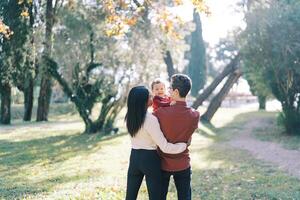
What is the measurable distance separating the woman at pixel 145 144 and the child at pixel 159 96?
182 mm

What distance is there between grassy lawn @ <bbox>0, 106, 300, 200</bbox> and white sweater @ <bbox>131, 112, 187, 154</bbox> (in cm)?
315

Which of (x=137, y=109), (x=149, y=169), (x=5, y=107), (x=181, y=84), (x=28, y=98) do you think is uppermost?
(x=181, y=84)

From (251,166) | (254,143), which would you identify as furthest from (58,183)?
(254,143)

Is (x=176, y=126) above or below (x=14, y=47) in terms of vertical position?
below

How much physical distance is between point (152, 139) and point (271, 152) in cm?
1095

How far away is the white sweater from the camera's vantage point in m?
4.65

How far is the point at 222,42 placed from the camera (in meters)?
67.1

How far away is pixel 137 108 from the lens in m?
4.77

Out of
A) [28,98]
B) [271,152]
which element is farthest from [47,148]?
[28,98]

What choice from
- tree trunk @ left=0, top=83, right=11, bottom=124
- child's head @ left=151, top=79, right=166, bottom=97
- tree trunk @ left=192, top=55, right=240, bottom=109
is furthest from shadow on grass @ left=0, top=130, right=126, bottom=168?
tree trunk @ left=0, top=83, right=11, bottom=124

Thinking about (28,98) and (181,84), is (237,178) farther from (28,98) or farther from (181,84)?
(28,98)

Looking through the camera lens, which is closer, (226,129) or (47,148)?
(47,148)

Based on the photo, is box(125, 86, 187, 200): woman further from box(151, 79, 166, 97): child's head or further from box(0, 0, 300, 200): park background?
box(0, 0, 300, 200): park background

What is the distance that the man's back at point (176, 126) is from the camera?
472cm
